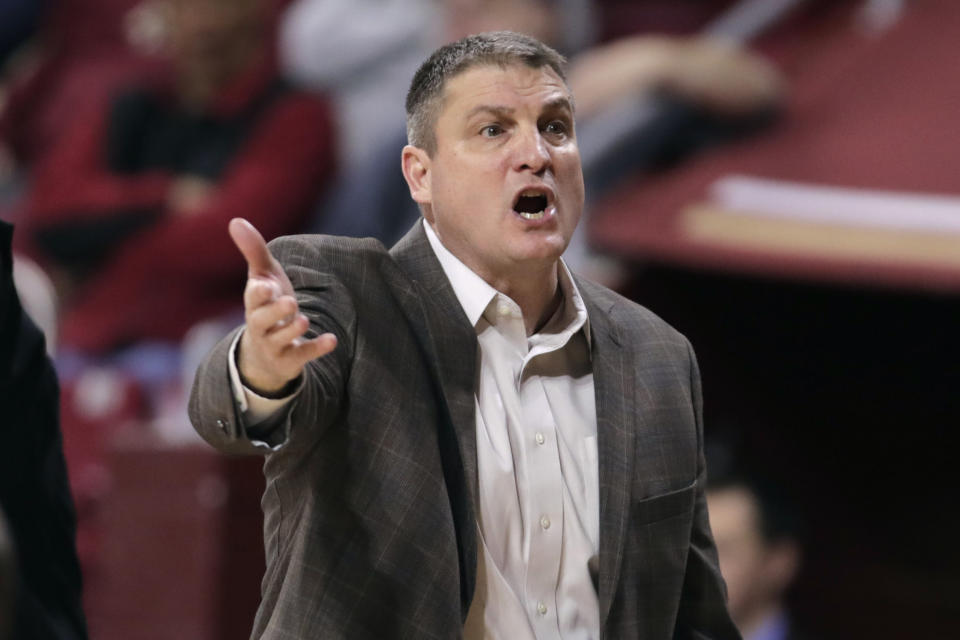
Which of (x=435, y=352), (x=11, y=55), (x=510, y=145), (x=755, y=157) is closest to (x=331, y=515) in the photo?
(x=435, y=352)

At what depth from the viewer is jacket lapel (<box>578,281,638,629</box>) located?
1820 mm

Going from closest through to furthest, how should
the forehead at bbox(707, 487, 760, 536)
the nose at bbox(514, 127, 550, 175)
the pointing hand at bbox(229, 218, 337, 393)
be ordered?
the pointing hand at bbox(229, 218, 337, 393) → the nose at bbox(514, 127, 550, 175) → the forehead at bbox(707, 487, 760, 536)

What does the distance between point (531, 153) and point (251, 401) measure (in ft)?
1.45

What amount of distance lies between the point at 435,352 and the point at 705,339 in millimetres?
2453

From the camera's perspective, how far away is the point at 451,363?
71.8 inches

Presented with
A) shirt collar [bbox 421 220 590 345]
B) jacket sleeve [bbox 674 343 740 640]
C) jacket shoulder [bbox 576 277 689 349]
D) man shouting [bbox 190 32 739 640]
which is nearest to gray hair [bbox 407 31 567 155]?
man shouting [bbox 190 32 739 640]

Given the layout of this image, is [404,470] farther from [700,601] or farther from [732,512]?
[732,512]

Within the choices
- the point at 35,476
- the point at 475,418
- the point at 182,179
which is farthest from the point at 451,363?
the point at 182,179

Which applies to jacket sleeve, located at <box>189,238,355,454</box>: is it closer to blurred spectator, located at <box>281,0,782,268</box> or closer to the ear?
the ear

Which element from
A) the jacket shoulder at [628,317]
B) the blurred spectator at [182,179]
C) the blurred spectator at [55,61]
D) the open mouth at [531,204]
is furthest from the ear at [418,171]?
the blurred spectator at [55,61]

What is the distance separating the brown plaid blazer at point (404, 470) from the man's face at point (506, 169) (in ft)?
0.25

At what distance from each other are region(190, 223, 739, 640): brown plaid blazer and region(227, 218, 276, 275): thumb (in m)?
0.10

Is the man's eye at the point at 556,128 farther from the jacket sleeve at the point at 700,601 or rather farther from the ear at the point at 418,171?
the jacket sleeve at the point at 700,601

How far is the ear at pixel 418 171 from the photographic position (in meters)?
1.89
